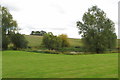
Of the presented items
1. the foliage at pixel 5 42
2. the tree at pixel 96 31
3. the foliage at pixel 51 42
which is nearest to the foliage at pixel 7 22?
the foliage at pixel 5 42

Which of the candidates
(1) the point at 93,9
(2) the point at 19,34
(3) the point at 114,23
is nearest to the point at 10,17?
(2) the point at 19,34

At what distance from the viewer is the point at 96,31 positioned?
174 feet

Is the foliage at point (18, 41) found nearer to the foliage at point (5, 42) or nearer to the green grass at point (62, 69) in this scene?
the foliage at point (5, 42)

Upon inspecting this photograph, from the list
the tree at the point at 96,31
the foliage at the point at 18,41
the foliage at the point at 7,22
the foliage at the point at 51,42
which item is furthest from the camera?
the foliage at the point at 51,42

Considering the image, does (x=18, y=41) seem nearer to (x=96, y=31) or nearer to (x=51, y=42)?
(x=51, y=42)

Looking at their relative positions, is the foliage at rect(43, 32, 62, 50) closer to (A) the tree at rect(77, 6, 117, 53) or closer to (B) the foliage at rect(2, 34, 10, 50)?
(A) the tree at rect(77, 6, 117, 53)

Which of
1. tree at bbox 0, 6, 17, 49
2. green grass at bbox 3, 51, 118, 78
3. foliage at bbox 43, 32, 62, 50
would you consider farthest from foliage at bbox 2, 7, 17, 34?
green grass at bbox 3, 51, 118, 78

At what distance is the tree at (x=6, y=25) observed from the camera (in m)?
52.9

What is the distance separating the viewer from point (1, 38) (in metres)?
50.6

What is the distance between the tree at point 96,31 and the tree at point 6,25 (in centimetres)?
1938

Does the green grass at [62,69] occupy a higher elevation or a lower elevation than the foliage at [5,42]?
lower

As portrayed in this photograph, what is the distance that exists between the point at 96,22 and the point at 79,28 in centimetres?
521

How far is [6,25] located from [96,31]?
2570 centimetres

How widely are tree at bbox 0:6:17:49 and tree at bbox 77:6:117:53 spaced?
19377 mm
